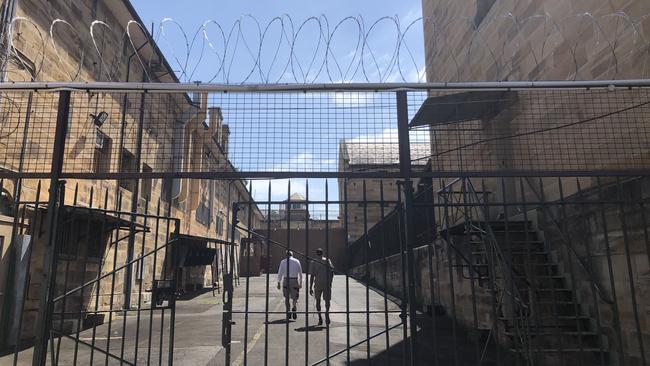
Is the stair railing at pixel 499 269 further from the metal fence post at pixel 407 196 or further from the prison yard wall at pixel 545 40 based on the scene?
the prison yard wall at pixel 545 40

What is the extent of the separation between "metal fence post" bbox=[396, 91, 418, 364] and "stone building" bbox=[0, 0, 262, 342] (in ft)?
6.25

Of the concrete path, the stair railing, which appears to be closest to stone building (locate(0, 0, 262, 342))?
the concrete path

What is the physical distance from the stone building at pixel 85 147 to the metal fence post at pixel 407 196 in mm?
1905

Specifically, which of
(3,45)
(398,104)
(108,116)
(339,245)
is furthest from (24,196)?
(339,245)

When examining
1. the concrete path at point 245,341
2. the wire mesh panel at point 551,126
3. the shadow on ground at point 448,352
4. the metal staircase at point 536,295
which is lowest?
the shadow on ground at point 448,352

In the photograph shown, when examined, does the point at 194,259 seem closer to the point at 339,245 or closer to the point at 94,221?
the point at 94,221

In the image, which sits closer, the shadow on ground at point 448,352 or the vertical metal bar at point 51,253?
the vertical metal bar at point 51,253

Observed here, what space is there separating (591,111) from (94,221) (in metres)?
10.4

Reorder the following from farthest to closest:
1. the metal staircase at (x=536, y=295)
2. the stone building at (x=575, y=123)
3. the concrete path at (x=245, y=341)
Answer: the concrete path at (x=245, y=341)
the metal staircase at (x=536, y=295)
the stone building at (x=575, y=123)

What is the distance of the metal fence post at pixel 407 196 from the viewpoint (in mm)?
4289

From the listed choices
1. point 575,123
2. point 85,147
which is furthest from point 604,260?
point 85,147

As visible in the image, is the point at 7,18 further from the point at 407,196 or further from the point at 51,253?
the point at 407,196

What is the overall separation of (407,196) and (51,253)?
3.57 metres

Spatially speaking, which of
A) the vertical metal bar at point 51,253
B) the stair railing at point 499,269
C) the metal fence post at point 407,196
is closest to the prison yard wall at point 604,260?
the metal fence post at point 407,196
